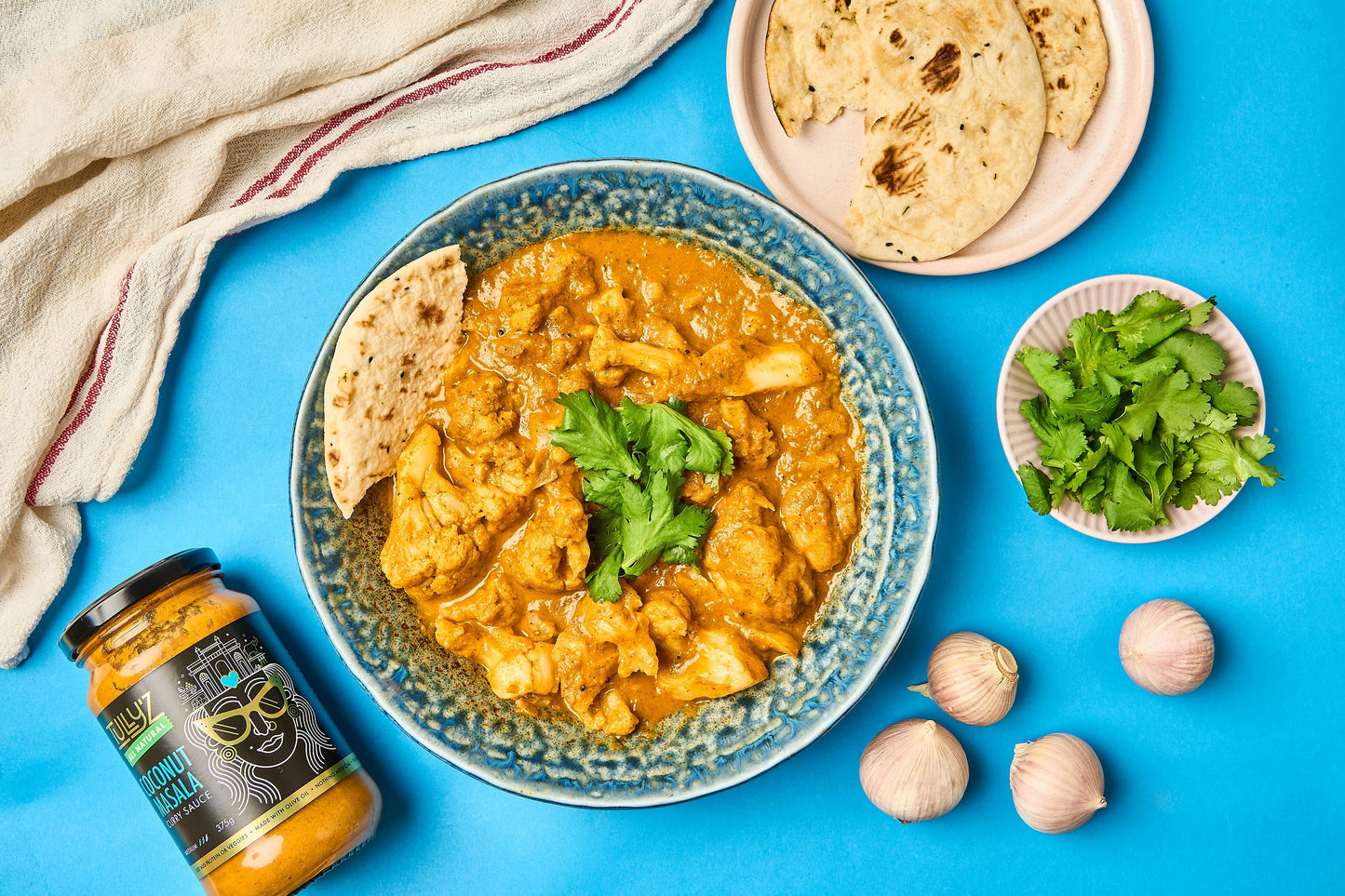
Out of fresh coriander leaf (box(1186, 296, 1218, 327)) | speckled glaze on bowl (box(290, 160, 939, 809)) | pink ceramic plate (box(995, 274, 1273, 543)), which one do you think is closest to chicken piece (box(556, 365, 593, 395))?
speckled glaze on bowl (box(290, 160, 939, 809))

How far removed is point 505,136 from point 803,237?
3.73ft

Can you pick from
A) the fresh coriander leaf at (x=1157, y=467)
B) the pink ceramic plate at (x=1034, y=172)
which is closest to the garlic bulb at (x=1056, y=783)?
the fresh coriander leaf at (x=1157, y=467)

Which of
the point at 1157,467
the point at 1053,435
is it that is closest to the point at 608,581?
the point at 1053,435

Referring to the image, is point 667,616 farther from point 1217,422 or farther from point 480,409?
point 1217,422

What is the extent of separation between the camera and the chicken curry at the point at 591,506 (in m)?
2.39

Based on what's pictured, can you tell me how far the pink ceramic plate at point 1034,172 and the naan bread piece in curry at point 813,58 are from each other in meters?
0.09

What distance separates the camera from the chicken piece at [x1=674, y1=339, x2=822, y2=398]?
7.84ft

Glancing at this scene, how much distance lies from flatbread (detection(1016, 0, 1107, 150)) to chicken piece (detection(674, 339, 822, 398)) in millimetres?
1174

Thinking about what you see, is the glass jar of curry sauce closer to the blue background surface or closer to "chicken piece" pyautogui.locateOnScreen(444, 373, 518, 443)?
the blue background surface

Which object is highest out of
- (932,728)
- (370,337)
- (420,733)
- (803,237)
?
(370,337)

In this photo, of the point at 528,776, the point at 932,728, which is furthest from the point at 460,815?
the point at 932,728

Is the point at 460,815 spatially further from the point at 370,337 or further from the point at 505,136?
the point at 505,136

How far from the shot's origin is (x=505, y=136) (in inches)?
109

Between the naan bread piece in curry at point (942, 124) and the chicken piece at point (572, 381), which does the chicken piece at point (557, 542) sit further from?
the naan bread piece in curry at point (942, 124)
